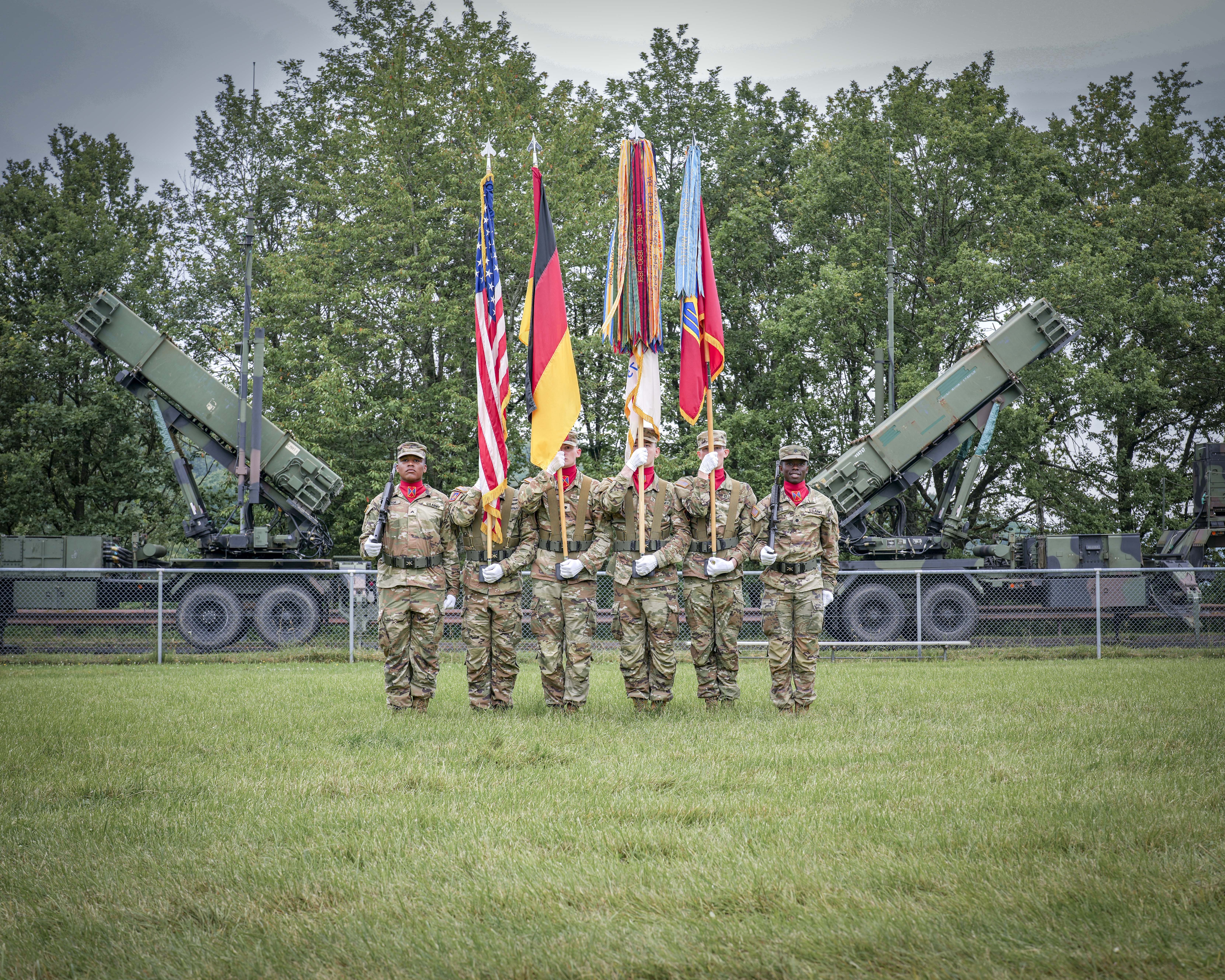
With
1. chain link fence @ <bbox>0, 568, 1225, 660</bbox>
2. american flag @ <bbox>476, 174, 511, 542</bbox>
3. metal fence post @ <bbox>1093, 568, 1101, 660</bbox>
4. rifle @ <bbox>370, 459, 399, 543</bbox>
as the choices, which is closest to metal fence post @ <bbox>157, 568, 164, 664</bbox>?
chain link fence @ <bbox>0, 568, 1225, 660</bbox>

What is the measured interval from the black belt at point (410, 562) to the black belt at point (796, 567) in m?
2.81

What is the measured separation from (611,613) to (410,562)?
6793mm

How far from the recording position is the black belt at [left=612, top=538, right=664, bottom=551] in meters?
8.26

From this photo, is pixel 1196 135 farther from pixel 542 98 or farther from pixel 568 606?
pixel 568 606

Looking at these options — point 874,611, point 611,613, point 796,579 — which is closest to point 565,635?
point 796,579

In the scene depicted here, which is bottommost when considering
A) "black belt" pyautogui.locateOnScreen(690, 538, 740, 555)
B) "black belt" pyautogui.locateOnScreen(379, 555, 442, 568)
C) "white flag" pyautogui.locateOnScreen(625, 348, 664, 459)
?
"black belt" pyautogui.locateOnScreen(379, 555, 442, 568)

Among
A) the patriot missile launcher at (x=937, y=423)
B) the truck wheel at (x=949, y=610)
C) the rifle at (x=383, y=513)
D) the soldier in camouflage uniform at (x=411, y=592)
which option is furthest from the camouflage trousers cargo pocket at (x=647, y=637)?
the patriot missile launcher at (x=937, y=423)

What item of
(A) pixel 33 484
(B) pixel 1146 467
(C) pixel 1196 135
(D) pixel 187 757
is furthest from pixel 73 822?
(C) pixel 1196 135

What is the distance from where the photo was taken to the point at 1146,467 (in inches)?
894

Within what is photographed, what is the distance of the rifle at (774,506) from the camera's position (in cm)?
848

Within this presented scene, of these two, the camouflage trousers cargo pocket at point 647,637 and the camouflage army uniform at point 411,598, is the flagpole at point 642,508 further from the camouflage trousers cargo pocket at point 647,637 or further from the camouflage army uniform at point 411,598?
the camouflage army uniform at point 411,598

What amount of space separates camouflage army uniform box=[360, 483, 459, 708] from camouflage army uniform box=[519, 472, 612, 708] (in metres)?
0.80

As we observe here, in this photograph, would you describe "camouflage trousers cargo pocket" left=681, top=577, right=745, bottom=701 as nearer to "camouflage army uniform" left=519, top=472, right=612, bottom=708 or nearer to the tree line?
"camouflage army uniform" left=519, top=472, right=612, bottom=708

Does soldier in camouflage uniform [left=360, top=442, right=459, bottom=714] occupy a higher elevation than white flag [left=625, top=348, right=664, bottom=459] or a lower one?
lower
